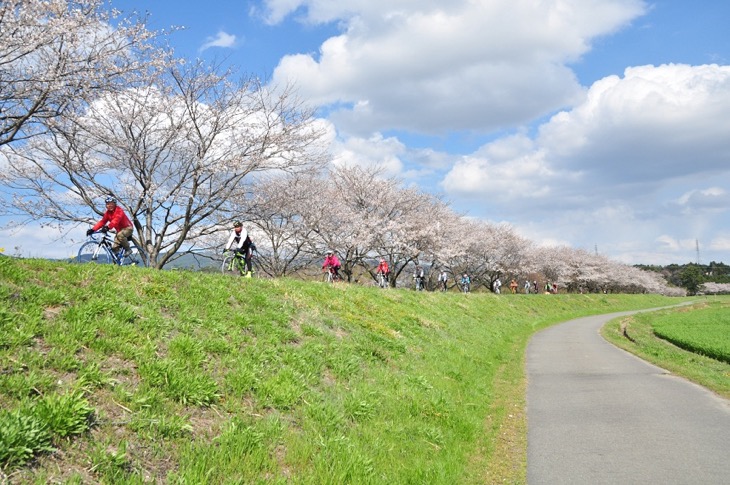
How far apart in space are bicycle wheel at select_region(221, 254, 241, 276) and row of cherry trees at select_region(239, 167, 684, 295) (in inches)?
393

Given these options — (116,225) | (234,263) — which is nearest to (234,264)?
(234,263)

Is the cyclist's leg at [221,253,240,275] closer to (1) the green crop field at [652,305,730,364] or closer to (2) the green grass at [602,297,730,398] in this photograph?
(2) the green grass at [602,297,730,398]

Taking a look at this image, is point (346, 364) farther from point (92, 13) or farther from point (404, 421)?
point (92, 13)

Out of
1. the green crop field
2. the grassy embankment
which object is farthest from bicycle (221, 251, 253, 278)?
the green crop field

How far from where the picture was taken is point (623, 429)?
25.5ft

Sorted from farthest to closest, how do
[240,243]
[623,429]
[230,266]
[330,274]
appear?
1. [330,274]
2. [230,266]
3. [240,243]
4. [623,429]

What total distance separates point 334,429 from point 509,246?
6771cm

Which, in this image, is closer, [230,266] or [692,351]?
[230,266]

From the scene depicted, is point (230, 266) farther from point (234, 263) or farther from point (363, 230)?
point (363, 230)

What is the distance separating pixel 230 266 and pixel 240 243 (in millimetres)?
1273

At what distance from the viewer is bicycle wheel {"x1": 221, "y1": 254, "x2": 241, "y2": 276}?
1641 cm

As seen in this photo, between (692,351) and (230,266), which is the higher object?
(230,266)

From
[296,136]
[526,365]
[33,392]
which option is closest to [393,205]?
[296,136]

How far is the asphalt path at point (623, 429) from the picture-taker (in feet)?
19.3
